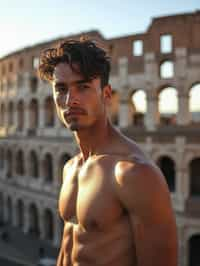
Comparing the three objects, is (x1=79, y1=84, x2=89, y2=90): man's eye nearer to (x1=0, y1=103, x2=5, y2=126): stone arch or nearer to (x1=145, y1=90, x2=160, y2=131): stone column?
(x1=145, y1=90, x2=160, y2=131): stone column

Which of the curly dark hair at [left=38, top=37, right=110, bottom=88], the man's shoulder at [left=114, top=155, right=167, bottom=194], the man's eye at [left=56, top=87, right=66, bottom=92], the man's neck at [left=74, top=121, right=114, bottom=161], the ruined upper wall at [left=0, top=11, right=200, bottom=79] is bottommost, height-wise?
the man's shoulder at [left=114, top=155, right=167, bottom=194]

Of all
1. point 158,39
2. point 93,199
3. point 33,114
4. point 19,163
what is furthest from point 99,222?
point 19,163

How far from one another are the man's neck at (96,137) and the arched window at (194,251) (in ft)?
58.1

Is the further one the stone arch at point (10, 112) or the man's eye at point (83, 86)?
the stone arch at point (10, 112)

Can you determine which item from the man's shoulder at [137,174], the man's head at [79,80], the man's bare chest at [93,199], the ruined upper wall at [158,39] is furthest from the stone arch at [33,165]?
the man's shoulder at [137,174]

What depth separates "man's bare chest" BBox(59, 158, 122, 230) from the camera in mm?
1914

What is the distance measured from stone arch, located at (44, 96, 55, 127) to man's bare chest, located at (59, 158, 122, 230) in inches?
819

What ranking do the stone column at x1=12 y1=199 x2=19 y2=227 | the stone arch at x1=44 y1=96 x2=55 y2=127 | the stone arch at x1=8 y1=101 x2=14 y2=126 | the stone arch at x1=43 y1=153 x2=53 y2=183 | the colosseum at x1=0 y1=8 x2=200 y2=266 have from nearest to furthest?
the colosseum at x1=0 y1=8 x2=200 y2=266 → the stone arch at x1=43 y1=153 x2=53 y2=183 → the stone arch at x1=44 y1=96 x2=55 y2=127 → the stone column at x1=12 y1=199 x2=19 y2=227 → the stone arch at x1=8 y1=101 x2=14 y2=126

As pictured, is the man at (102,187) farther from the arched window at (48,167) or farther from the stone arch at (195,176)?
the arched window at (48,167)

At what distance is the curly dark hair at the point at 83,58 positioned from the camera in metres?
2.01

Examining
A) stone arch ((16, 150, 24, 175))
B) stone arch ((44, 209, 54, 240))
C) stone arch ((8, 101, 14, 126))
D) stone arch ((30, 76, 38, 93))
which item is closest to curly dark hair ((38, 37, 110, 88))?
stone arch ((44, 209, 54, 240))

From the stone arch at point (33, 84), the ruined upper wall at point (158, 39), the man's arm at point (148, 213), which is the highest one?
the ruined upper wall at point (158, 39)

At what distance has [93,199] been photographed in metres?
1.98

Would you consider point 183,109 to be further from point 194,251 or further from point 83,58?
Result: point 83,58
